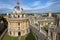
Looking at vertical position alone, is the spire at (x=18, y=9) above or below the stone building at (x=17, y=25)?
above

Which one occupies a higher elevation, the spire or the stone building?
the spire

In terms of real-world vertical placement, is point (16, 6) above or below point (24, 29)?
above

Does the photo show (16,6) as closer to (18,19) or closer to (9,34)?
(18,19)

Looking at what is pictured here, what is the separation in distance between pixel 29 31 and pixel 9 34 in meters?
4.30

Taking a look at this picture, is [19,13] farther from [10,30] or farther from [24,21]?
[10,30]

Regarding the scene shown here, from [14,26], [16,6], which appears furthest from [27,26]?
[16,6]

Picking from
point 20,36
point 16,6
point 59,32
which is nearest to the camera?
point 59,32

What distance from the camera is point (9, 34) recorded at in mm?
29344

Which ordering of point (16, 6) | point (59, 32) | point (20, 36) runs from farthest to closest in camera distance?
point (16, 6), point (20, 36), point (59, 32)

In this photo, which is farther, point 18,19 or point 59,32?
point 18,19

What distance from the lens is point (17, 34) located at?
94.6 feet

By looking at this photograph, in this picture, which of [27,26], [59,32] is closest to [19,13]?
[27,26]

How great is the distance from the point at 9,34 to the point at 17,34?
1.79m

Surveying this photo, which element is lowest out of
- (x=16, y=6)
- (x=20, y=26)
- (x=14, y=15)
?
(x=20, y=26)
